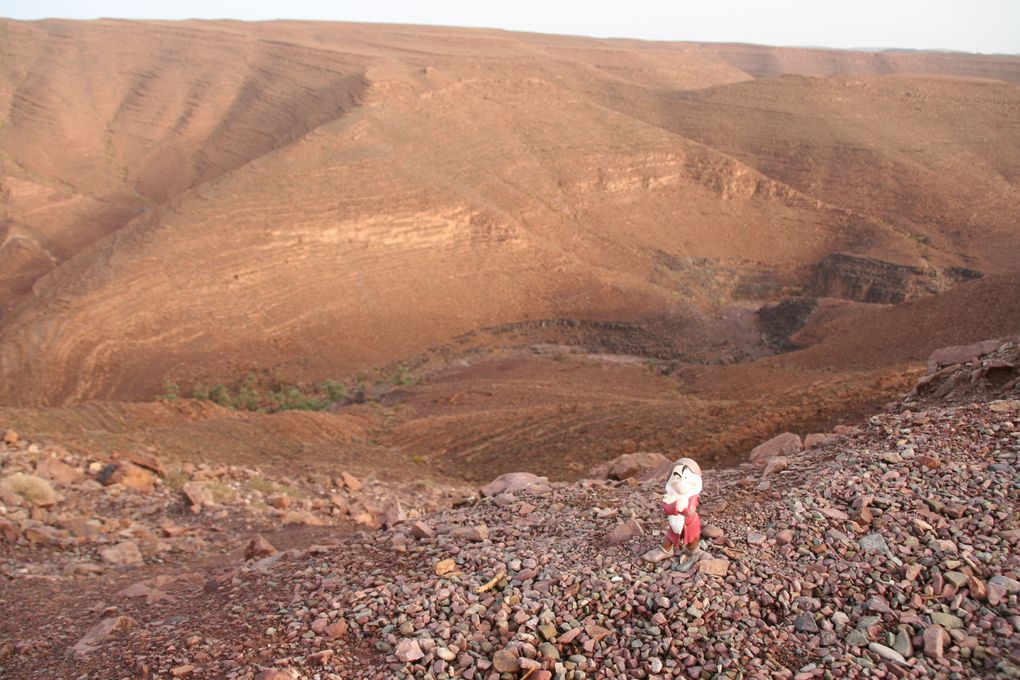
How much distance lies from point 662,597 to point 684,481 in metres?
0.80

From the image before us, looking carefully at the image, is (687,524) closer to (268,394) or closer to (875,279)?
(268,394)

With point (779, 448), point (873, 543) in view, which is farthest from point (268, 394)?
point (873, 543)

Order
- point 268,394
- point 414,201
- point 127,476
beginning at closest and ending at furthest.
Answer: point 127,476, point 268,394, point 414,201

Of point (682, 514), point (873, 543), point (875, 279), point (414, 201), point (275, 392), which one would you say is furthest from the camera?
point (875, 279)

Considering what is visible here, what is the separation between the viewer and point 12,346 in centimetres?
2247

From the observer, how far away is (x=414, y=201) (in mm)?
30906

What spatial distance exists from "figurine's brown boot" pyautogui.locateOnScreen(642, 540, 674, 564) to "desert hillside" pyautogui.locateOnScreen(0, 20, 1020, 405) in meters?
19.7

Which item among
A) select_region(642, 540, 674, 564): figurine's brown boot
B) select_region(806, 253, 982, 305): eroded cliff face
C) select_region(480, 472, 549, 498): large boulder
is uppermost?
select_region(642, 540, 674, 564): figurine's brown boot

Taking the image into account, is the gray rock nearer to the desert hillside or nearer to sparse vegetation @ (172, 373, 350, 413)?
sparse vegetation @ (172, 373, 350, 413)

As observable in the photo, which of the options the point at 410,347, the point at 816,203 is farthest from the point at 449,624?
the point at 816,203

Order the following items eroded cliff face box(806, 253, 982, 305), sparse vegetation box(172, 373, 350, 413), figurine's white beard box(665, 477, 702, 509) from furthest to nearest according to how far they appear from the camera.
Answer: eroded cliff face box(806, 253, 982, 305) → sparse vegetation box(172, 373, 350, 413) → figurine's white beard box(665, 477, 702, 509)

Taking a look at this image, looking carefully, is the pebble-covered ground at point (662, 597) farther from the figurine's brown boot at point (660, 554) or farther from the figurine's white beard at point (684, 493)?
the figurine's white beard at point (684, 493)

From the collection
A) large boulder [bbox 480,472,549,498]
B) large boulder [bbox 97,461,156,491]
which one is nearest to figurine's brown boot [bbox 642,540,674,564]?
large boulder [bbox 480,472,549,498]

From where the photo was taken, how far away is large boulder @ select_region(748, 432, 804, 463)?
8423 mm
